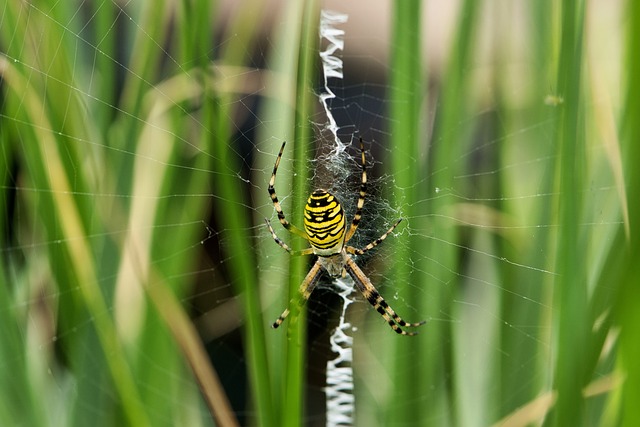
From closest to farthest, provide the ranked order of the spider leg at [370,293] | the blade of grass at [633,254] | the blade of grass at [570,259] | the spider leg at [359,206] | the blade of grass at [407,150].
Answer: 1. the blade of grass at [633,254]
2. the blade of grass at [570,259]
3. the blade of grass at [407,150]
4. the spider leg at [359,206]
5. the spider leg at [370,293]

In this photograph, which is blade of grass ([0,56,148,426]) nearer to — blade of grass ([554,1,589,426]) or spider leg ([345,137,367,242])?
spider leg ([345,137,367,242])

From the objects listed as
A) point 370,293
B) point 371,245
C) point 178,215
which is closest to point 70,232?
point 178,215

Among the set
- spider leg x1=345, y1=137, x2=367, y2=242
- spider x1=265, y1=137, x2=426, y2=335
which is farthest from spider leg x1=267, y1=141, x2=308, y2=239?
spider leg x1=345, y1=137, x2=367, y2=242

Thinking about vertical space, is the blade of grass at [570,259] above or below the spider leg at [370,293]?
above

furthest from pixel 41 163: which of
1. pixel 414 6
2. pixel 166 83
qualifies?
pixel 414 6

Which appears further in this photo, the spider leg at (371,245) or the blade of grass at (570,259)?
the spider leg at (371,245)

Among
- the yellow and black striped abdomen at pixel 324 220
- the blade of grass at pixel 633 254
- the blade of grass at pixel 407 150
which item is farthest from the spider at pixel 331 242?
the blade of grass at pixel 633 254

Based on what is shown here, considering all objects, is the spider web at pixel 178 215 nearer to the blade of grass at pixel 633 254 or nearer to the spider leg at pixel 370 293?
the spider leg at pixel 370 293
